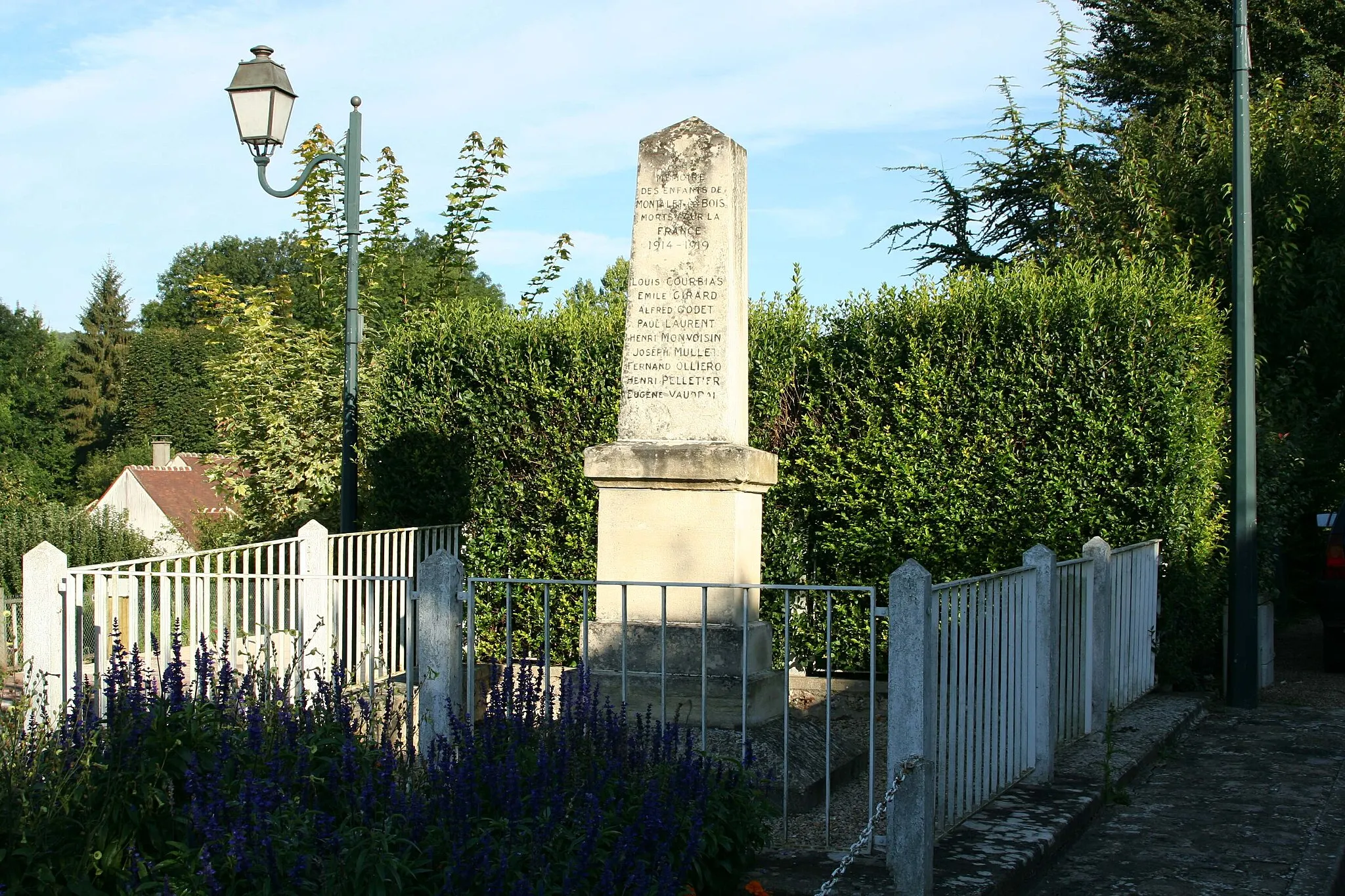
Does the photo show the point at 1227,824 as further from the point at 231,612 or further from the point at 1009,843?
the point at 231,612

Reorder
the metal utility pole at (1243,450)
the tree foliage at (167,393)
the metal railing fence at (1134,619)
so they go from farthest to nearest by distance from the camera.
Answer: the tree foliage at (167,393) → the metal utility pole at (1243,450) → the metal railing fence at (1134,619)

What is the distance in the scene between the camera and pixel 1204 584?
10.1 m

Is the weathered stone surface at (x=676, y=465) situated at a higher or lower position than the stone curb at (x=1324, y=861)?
higher

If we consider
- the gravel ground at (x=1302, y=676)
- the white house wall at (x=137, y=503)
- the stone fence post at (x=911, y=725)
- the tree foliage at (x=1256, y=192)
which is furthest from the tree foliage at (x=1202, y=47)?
the white house wall at (x=137, y=503)

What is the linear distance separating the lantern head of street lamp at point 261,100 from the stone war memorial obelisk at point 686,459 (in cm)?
425

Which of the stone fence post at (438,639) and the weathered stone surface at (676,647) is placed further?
the weathered stone surface at (676,647)

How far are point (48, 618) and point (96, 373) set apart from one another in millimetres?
66223

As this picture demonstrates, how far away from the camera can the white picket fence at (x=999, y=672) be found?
4758mm

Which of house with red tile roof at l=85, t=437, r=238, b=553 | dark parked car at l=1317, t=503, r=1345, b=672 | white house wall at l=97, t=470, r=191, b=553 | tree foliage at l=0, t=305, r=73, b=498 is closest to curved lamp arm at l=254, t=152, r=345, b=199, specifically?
dark parked car at l=1317, t=503, r=1345, b=672

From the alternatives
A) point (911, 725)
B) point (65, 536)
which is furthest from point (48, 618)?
point (65, 536)

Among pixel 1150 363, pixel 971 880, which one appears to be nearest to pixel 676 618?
pixel 971 880

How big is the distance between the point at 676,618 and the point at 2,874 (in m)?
3.80

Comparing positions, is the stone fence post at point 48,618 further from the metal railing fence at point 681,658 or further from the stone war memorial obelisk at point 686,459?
the stone war memorial obelisk at point 686,459

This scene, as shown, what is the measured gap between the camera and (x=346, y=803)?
4.12m
